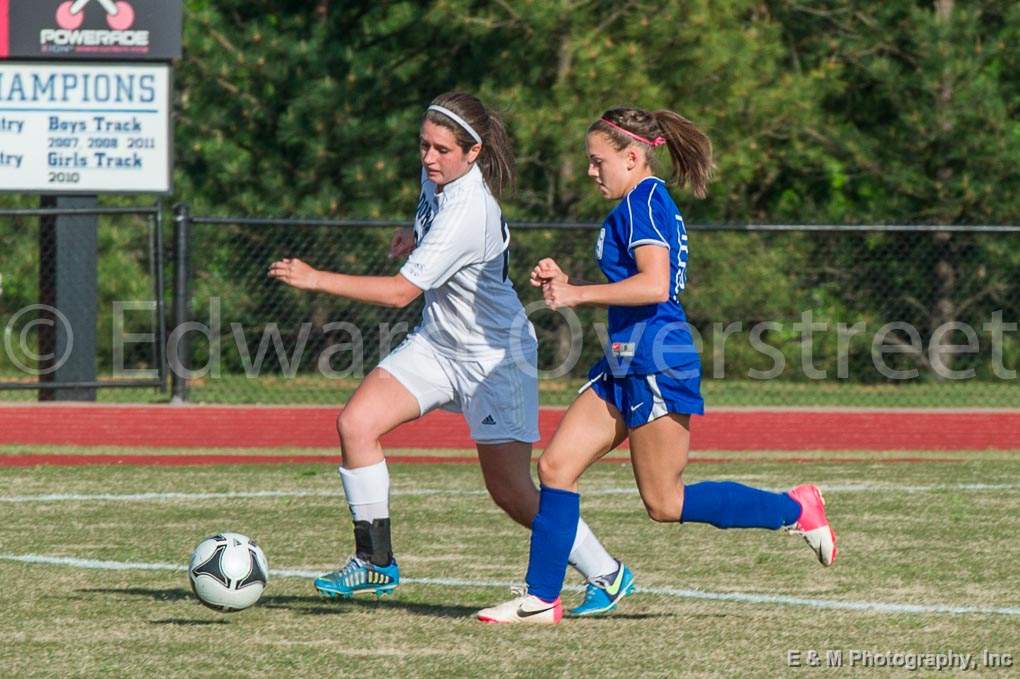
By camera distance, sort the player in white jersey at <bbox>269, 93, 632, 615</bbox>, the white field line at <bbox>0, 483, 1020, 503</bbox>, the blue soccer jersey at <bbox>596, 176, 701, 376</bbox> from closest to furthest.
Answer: the blue soccer jersey at <bbox>596, 176, 701, 376</bbox>
the player in white jersey at <bbox>269, 93, 632, 615</bbox>
the white field line at <bbox>0, 483, 1020, 503</bbox>

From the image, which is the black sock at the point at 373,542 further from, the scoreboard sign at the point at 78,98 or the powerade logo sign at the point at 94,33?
the powerade logo sign at the point at 94,33

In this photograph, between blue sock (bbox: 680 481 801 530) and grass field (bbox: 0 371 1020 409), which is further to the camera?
grass field (bbox: 0 371 1020 409)

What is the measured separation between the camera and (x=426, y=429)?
14.6m

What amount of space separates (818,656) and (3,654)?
8.54 ft

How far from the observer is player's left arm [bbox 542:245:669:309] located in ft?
18.9

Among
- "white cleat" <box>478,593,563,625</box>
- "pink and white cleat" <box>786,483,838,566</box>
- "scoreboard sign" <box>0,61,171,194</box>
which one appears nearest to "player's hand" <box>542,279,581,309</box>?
"white cleat" <box>478,593,563,625</box>

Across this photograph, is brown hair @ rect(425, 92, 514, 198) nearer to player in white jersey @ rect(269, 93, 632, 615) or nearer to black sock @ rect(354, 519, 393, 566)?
player in white jersey @ rect(269, 93, 632, 615)

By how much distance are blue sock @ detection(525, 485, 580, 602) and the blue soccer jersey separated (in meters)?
0.50

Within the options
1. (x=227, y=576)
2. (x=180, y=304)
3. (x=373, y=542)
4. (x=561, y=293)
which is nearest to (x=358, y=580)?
(x=373, y=542)

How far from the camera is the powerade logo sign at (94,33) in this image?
16.1 m

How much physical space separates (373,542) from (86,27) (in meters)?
10.7

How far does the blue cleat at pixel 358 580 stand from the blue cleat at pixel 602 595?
29.1 inches

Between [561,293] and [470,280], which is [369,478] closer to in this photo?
[470,280]

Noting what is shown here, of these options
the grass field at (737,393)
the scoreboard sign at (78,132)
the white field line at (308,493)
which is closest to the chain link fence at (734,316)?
the grass field at (737,393)
